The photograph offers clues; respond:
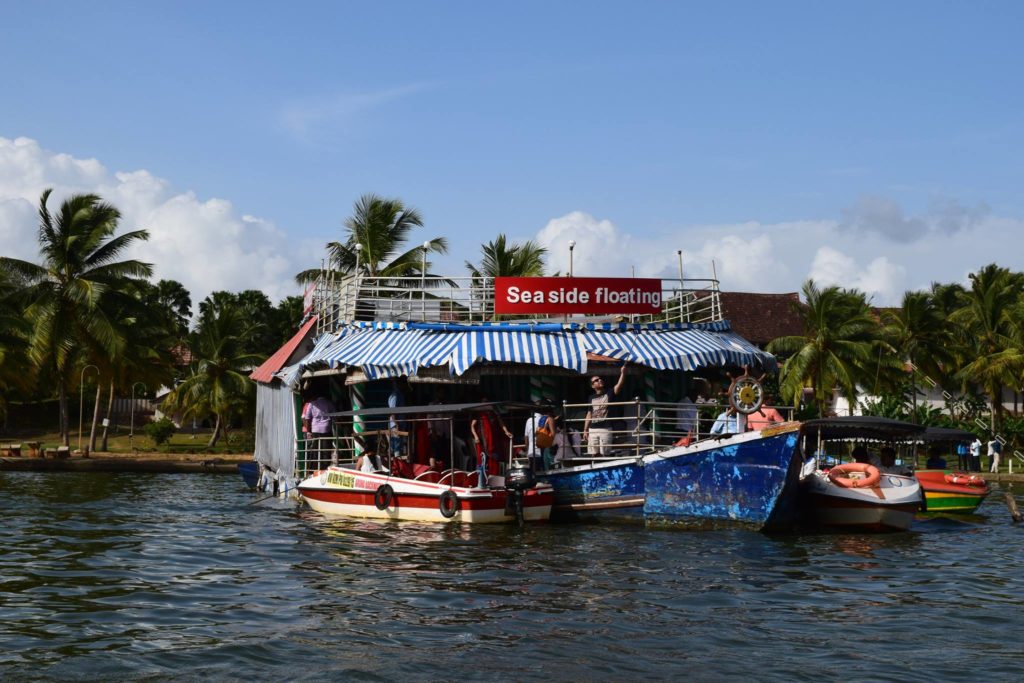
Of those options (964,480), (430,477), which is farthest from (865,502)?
(430,477)

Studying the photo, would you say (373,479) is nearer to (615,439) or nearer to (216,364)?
(615,439)

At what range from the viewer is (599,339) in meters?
23.5

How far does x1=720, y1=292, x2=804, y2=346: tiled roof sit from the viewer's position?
69.7 m

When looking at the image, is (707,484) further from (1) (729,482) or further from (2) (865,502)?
(2) (865,502)

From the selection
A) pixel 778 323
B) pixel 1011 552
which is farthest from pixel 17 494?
pixel 778 323

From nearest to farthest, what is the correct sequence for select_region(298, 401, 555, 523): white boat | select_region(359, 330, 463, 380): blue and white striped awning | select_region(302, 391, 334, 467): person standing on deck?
select_region(298, 401, 555, 523): white boat → select_region(359, 330, 463, 380): blue and white striped awning → select_region(302, 391, 334, 467): person standing on deck

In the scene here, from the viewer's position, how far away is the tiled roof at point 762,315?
2744 inches

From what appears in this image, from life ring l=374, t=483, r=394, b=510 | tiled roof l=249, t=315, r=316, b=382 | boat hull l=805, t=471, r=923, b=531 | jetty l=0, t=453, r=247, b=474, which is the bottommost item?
boat hull l=805, t=471, r=923, b=531

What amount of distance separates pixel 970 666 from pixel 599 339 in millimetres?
13614

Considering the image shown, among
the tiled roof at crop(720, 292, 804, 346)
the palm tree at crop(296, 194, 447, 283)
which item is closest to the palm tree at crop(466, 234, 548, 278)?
the palm tree at crop(296, 194, 447, 283)

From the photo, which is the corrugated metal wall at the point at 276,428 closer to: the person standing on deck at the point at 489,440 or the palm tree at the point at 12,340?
the person standing on deck at the point at 489,440

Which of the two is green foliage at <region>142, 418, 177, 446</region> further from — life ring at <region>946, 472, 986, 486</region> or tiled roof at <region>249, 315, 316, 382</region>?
life ring at <region>946, 472, 986, 486</region>

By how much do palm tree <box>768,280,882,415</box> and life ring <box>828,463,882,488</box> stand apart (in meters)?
27.7

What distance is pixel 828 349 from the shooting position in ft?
160
